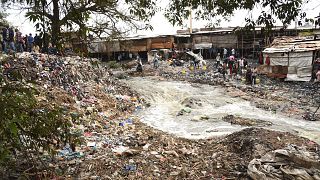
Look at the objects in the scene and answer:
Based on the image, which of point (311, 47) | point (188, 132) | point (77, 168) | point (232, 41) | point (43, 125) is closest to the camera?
point (43, 125)

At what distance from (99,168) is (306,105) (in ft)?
30.9

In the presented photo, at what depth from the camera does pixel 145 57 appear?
26531 millimetres

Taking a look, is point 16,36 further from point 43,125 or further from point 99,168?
point 43,125

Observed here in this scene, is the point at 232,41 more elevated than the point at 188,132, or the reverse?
the point at 232,41

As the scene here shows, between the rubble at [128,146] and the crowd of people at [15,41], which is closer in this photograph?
the rubble at [128,146]

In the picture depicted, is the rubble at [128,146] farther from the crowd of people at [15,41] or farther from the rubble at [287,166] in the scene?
the crowd of people at [15,41]

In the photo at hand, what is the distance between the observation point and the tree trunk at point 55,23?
2.29m

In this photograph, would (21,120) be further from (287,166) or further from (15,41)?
(15,41)

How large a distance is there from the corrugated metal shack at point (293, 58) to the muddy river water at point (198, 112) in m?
4.02

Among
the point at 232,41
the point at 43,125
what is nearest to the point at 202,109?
the point at 43,125

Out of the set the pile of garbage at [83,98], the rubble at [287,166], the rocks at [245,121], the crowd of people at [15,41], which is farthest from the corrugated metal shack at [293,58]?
the crowd of people at [15,41]

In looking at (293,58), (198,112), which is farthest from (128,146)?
(293,58)

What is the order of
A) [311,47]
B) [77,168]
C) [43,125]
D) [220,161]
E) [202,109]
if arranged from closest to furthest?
[43,125], [77,168], [220,161], [202,109], [311,47]

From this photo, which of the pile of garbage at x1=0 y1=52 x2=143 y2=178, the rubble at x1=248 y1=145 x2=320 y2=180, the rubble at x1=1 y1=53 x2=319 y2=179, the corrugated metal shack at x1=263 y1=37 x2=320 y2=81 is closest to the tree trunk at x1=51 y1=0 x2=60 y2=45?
the rubble at x1=1 y1=53 x2=319 y2=179
